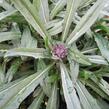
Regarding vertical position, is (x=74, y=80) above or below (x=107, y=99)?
above

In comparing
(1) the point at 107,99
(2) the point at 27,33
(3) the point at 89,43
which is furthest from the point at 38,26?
(1) the point at 107,99

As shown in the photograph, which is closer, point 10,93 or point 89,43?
point 10,93

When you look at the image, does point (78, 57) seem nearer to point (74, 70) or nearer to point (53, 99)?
point (74, 70)

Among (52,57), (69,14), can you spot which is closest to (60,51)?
(52,57)

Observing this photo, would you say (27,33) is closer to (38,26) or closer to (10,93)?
(38,26)

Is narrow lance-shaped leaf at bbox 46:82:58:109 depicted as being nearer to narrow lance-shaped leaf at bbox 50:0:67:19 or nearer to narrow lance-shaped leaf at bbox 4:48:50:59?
narrow lance-shaped leaf at bbox 4:48:50:59

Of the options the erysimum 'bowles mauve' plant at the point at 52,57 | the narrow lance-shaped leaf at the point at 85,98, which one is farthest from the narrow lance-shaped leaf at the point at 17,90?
the narrow lance-shaped leaf at the point at 85,98

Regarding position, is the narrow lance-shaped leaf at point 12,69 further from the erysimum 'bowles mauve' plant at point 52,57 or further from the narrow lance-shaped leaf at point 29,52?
the narrow lance-shaped leaf at point 29,52
